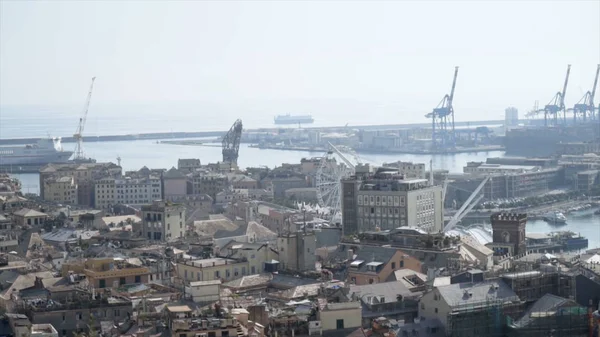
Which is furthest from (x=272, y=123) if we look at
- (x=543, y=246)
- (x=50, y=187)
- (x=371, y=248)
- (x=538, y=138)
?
(x=371, y=248)

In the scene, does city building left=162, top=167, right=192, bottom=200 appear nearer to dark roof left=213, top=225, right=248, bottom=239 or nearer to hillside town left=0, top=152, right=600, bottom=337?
hillside town left=0, top=152, right=600, bottom=337

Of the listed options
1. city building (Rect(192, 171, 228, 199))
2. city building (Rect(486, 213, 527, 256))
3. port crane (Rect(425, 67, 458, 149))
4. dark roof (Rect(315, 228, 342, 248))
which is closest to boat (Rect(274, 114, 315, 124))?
port crane (Rect(425, 67, 458, 149))

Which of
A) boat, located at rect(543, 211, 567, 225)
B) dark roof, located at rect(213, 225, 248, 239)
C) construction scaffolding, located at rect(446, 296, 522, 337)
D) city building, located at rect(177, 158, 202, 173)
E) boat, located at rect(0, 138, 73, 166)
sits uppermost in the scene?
construction scaffolding, located at rect(446, 296, 522, 337)

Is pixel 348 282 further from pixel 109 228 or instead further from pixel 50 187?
pixel 50 187

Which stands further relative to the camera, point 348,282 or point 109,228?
point 109,228

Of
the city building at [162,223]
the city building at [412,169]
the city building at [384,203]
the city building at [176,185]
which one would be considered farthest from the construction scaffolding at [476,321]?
the city building at [176,185]

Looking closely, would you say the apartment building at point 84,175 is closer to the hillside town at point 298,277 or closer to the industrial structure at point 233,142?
the industrial structure at point 233,142
